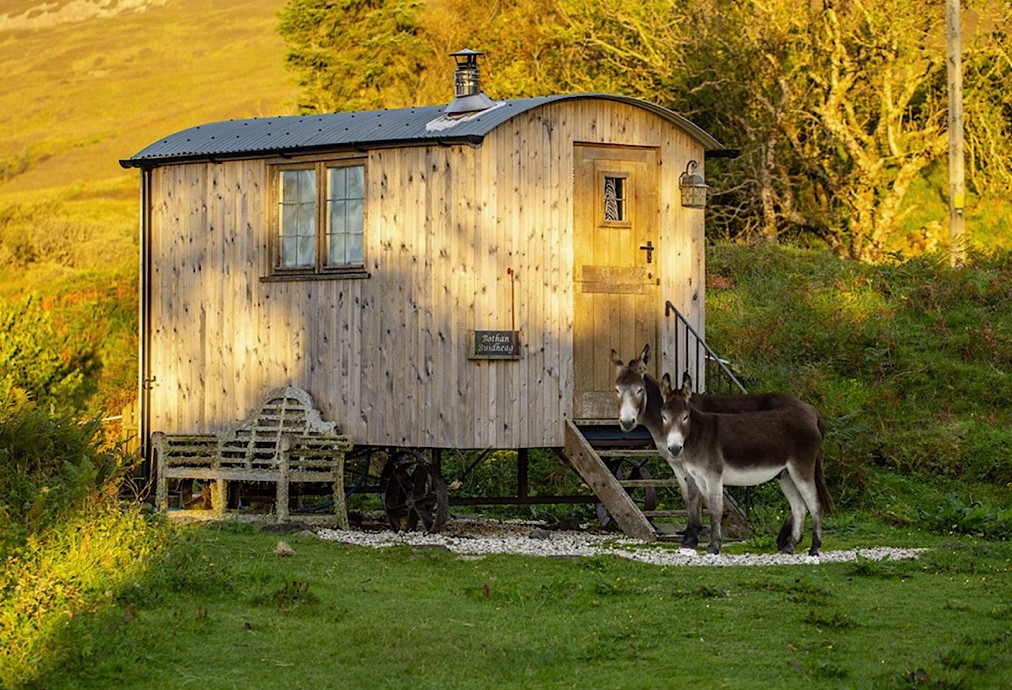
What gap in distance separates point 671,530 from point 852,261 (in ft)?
38.4

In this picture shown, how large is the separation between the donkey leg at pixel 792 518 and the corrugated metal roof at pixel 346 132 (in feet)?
13.4

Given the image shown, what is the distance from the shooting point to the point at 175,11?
344ft

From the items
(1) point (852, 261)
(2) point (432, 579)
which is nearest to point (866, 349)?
(1) point (852, 261)

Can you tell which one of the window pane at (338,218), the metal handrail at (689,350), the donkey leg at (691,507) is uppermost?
the window pane at (338,218)

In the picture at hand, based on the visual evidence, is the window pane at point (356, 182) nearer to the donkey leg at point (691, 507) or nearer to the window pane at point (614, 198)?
the window pane at point (614, 198)

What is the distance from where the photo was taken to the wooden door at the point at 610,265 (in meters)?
16.2

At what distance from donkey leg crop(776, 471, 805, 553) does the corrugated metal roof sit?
4.08 meters

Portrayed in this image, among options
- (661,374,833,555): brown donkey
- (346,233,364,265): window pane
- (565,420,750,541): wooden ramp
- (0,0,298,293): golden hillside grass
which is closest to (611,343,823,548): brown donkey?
(661,374,833,555): brown donkey

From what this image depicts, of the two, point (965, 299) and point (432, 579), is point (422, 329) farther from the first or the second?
point (965, 299)

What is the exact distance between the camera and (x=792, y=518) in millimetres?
14250

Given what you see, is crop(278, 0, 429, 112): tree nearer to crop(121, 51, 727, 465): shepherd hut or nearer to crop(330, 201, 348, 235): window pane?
crop(121, 51, 727, 465): shepherd hut

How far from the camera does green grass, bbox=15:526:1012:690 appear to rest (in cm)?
939

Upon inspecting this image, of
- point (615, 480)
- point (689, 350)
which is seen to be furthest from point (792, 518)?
point (689, 350)

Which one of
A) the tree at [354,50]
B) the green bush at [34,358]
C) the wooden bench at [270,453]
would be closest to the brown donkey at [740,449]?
the wooden bench at [270,453]
